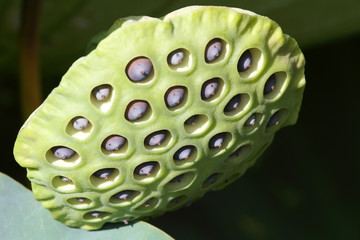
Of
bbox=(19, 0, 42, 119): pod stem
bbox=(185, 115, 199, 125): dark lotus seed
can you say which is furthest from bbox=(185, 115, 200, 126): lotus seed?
bbox=(19, 0, 42, 119): pod stem

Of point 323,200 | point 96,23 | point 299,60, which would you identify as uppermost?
point 299,60

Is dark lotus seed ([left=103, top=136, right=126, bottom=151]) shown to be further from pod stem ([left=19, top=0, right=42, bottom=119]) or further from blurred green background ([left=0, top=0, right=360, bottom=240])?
blurred green background ([left=0, top=0, right=360, bottom=240])

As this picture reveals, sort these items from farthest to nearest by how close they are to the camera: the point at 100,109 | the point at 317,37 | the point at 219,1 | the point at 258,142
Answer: the point at 317,37 → the point at 219,1 → the point at 258,142 → the point at 100,109

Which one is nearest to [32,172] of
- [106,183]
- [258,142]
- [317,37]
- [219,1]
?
[106,183]

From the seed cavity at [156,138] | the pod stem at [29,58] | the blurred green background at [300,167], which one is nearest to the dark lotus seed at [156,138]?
the seed cavity at [156,138]

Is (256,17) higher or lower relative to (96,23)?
higher

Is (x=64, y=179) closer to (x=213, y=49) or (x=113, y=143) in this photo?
(x=113, y=143)

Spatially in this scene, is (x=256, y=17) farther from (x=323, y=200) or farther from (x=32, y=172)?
(x=323, y=200)
